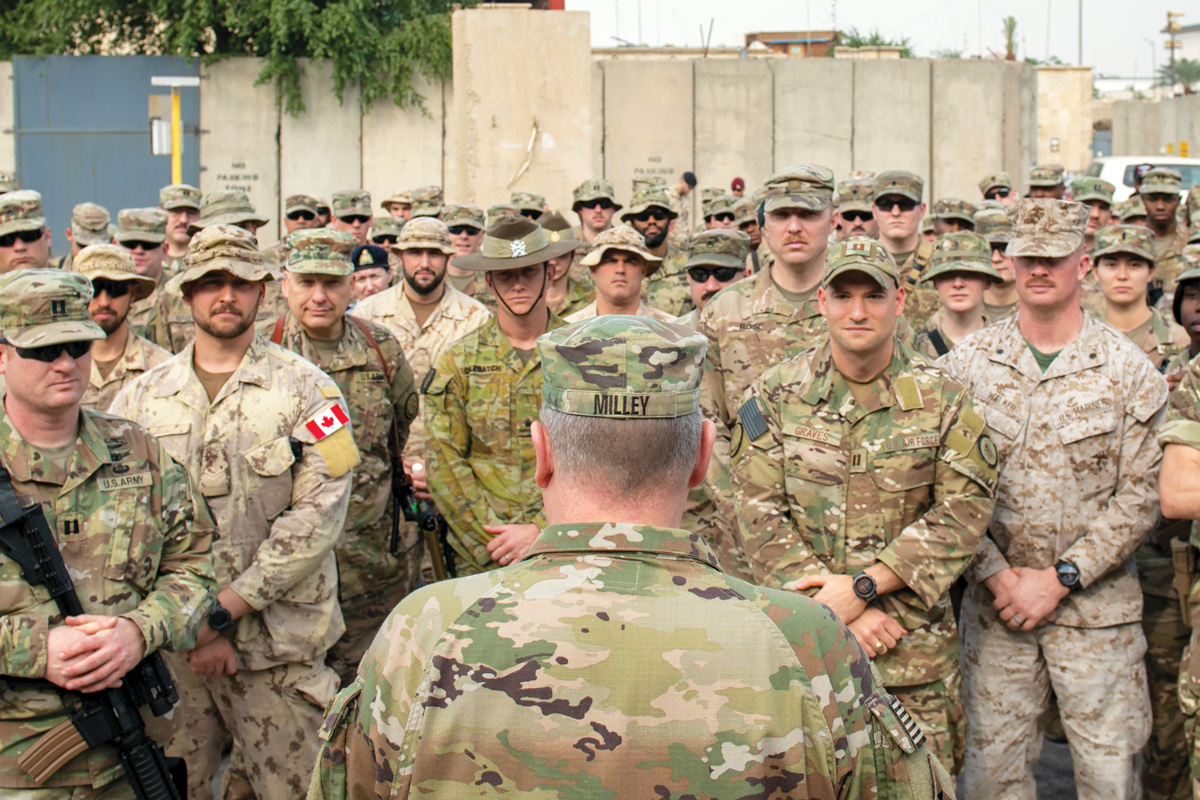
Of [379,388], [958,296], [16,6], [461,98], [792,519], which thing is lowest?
[792,519]

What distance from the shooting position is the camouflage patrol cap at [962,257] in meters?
5.67

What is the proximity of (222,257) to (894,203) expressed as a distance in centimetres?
460

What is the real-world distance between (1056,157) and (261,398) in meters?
32.8

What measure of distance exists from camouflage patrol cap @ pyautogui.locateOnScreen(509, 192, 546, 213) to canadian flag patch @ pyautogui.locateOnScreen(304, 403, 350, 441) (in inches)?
192

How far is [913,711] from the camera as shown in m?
3.81

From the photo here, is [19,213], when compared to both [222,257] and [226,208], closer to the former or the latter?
[226,208]

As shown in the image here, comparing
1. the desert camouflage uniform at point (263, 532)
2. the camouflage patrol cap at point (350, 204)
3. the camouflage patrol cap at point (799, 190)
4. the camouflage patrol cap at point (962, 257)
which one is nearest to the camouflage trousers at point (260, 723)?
the desert camouflage uniform at point (263, 532)

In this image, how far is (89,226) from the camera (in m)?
8.20

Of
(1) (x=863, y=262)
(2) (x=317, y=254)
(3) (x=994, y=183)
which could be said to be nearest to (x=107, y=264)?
(2) (x=317, y=254)

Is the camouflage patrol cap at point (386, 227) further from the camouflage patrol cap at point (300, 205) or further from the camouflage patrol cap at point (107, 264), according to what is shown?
the camouflage patrol cap at point (107, 264)

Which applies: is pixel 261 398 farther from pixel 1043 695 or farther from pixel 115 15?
pixel 115 15

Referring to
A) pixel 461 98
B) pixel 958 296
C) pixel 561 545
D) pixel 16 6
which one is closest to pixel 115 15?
pixel 16 6

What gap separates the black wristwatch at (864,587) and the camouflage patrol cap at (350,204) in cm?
705

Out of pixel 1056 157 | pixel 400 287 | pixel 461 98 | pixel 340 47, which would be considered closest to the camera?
pixel 400 287
